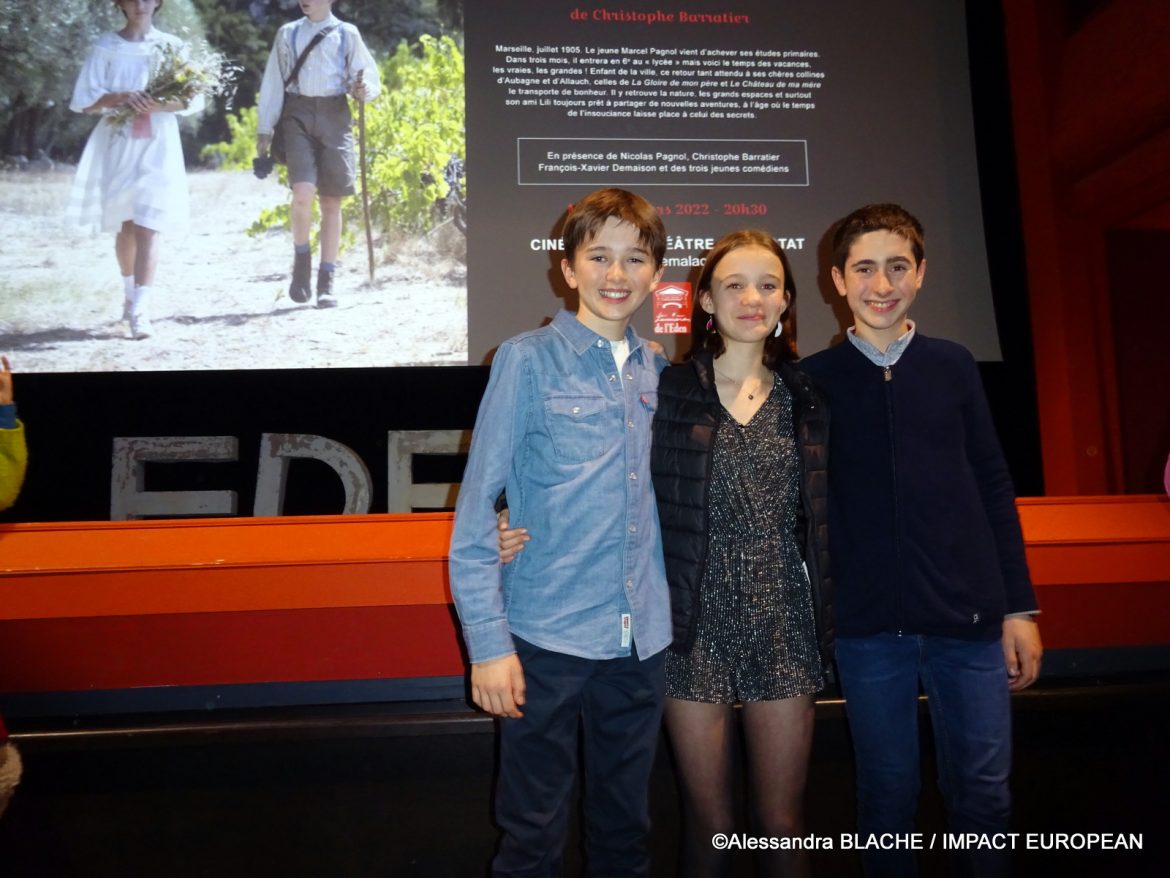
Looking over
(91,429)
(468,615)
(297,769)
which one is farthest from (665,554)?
(91,429)

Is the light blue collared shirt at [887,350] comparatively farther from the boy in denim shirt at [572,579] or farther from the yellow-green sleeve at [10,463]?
the yellow-green sleeve at [10,463]

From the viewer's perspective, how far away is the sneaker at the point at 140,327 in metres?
2.74

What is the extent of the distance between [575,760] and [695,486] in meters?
0.46

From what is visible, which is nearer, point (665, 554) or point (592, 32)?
point (665, 554)

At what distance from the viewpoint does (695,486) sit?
49.3 inches

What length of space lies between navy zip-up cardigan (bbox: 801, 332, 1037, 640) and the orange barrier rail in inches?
36.0

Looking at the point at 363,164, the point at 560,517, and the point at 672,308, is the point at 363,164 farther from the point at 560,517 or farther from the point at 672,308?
the point at 560,517

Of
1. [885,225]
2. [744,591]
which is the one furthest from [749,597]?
[885,225]

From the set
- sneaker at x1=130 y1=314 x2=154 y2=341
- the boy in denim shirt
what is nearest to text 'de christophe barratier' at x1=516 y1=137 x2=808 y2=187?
sneaker at x1=130 y1=314 x2=154 y2=341

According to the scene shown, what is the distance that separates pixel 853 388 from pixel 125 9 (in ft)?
9.37

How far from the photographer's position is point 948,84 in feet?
9.89

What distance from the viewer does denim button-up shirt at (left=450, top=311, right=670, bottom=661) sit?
119 cm

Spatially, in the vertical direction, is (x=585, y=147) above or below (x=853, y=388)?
above

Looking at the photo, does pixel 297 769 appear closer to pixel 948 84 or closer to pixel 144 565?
pixel 144 565
